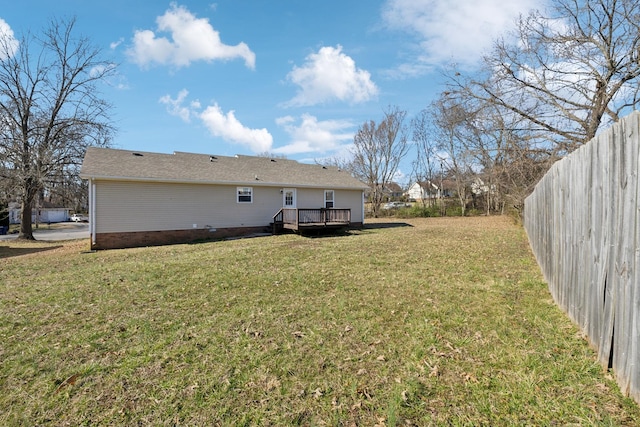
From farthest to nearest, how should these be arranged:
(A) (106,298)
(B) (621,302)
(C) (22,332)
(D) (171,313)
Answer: (A) (106,298) → (D) (171,313) → (C) (22,332) → (B) (621,302)

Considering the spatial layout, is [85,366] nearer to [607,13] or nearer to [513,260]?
[513,260]

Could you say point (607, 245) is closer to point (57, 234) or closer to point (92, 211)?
point (92, 211)

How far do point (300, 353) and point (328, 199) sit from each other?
1529 cm

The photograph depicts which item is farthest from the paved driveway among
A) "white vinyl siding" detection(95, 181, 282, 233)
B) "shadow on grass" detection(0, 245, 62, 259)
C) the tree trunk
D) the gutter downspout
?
"white vinyl siding" detection(95, 181, 282, 233)

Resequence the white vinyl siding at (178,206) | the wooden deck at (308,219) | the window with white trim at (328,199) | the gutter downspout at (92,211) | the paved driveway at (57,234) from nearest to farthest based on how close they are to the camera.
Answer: the gutter downspout at (92,211) < the white vinyl siding at (178,206) < the wooden deck at (308,219) < the window with white trim at (328,199) < the paved driveway at (57,234)

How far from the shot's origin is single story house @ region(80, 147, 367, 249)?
12.6 meters

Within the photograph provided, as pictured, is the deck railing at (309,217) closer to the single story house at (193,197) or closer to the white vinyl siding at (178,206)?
the single story house at (193,197)

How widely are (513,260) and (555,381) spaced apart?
5.62m

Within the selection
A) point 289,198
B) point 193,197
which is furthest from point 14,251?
point 289,198

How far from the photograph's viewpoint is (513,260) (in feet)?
25.1

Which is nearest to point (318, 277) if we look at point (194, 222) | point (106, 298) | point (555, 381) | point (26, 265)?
point (106, 298)

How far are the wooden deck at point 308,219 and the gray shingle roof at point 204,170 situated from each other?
206 cm

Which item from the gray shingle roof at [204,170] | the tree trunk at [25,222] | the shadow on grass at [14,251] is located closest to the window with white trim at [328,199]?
the gray shingle roof at [204,170]

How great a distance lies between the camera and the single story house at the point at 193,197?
41.4ft
